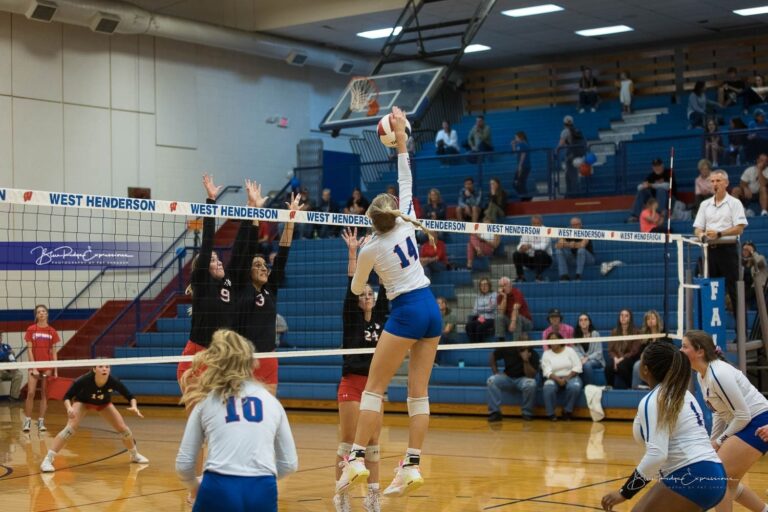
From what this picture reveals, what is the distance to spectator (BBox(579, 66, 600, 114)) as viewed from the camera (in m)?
25.2

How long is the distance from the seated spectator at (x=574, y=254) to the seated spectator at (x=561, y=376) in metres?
2.88

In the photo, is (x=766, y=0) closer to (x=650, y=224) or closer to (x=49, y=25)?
(x=650, y=224)

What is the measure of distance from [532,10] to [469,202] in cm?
429

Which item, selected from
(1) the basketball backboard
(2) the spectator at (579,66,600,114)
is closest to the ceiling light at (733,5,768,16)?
(2) the spectator at (579,66,600,114)

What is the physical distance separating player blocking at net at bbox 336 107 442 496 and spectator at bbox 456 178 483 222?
13121 mm

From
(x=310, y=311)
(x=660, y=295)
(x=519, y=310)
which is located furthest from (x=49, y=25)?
(x=660, y=295)

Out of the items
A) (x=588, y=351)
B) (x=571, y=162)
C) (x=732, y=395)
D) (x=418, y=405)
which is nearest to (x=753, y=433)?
(x=732, y=395)

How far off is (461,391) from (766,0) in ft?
37.1

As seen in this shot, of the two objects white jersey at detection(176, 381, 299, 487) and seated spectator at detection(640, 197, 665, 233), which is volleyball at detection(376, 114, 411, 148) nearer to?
white jersey at detection(176, 381, 299, 487)

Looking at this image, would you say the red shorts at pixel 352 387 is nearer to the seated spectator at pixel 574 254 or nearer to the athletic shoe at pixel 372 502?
the athletic shoe at pixel 372 502

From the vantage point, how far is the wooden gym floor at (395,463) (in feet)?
29.8

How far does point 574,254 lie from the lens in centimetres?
1844

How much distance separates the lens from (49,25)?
21.0m

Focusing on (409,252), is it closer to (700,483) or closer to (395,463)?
(700,483)
